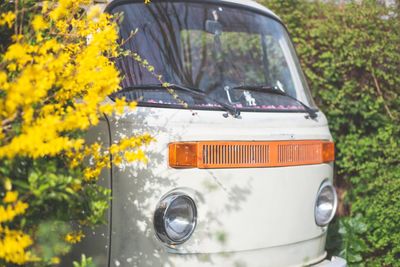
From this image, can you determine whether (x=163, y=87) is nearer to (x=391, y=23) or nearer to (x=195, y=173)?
(x=195, y=173)

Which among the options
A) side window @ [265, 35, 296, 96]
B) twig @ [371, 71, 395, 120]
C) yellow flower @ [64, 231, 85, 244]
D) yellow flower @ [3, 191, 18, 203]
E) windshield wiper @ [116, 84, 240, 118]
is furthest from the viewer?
twig @ [371, 71, 395, 120]

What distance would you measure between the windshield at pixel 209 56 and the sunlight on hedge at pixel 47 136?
571 mm

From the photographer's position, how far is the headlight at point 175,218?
9.53ft

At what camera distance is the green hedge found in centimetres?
517

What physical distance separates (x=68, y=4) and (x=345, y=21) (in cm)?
383

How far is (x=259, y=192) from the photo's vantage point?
3250 mm

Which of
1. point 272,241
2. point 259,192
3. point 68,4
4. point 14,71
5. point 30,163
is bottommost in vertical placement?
point 272,241

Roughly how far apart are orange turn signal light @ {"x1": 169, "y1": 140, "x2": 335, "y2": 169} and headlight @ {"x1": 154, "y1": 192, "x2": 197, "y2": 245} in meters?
0.18

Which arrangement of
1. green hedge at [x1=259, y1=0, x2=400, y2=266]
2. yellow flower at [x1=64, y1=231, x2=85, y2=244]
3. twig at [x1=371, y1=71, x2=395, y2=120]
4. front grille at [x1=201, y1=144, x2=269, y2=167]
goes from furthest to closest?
twig at [x1=371, y1=71, x2=395, y2=120] → green hedge at [x1=259, y1=0, x2=400, y2=266] → front grille at [x1=201, y1=144, x2=269, y2=167] → yellow flower at [x1=64, y1=231, x2=85, y2=244]

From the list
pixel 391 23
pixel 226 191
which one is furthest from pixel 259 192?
pixel 391 23

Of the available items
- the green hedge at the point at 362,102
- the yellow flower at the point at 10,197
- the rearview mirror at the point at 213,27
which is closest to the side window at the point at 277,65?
the rearview mirror at the point at 213,27

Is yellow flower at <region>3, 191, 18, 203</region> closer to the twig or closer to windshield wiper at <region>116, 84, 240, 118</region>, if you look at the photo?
windshield wiper at <region>116, 84, 240, 118</region>

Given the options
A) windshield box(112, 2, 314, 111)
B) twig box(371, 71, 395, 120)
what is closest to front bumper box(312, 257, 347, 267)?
windshield box(112, 2, 314, 111)

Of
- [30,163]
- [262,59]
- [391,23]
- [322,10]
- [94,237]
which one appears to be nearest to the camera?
[30,163]
